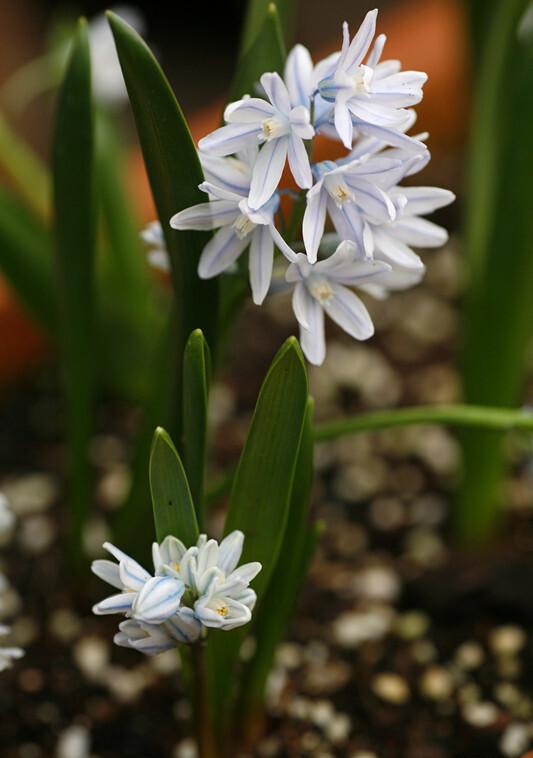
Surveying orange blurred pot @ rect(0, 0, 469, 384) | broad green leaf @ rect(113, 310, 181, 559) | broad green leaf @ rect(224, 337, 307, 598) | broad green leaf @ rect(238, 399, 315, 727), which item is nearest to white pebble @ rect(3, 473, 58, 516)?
orange blurred pot @ rect(0, 0, 469, 384)

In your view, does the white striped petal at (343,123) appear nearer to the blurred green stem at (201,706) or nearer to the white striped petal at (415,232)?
the white striped petal at (415,232)

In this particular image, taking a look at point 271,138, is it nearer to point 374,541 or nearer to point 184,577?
point 184,577

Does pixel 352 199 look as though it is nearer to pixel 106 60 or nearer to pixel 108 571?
pixel 108 571

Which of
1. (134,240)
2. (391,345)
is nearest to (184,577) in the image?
(134,240)

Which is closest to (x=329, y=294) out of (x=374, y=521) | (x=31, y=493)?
(x=374, y=521)

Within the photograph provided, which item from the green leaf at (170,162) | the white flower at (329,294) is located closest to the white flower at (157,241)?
the green leaf at (170,162)

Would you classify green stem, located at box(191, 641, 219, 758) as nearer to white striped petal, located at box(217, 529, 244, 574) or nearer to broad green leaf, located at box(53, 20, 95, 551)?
white striped petal, located at box(217, 529, 244, 574)
